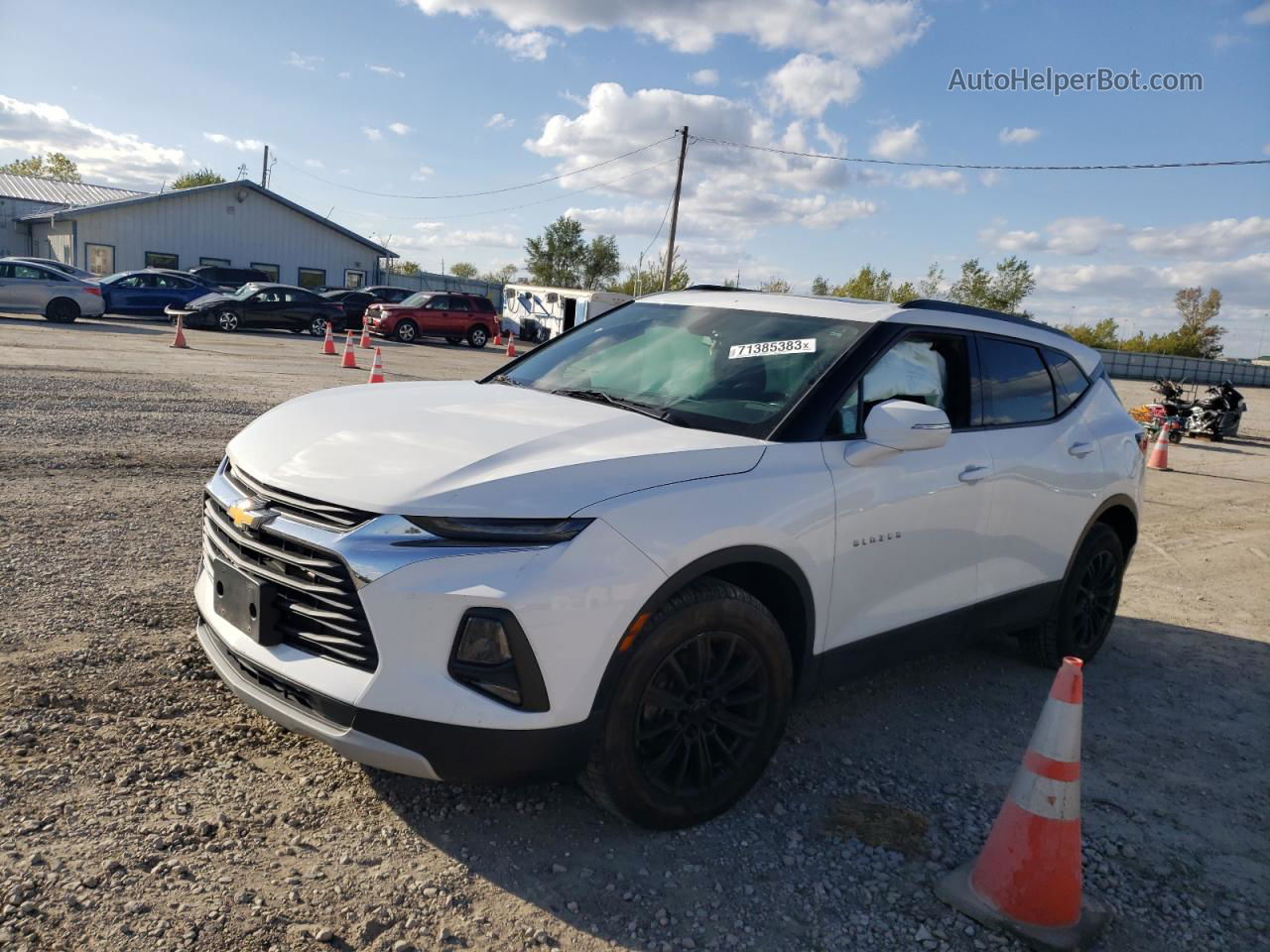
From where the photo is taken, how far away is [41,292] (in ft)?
73.0

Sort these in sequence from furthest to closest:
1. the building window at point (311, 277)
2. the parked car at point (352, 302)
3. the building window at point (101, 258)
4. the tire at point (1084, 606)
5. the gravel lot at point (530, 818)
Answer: the building window at point (311, 277)
the building window at point (101, 258)
the parked car at point (352, 302)
the tire at point (1084, 606)
the gravel lot at point (530, 818)

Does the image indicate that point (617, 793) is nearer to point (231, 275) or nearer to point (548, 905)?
point (548, 905)

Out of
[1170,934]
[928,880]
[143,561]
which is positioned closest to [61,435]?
[143,561]

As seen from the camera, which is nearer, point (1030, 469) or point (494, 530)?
point (494, 530)

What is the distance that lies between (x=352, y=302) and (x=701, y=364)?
2943 centimetres

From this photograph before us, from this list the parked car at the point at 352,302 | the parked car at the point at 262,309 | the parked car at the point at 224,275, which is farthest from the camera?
the parked car at the point at 224,275

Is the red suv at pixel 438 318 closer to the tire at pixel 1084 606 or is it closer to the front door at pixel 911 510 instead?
the tire at pixel 1084 606

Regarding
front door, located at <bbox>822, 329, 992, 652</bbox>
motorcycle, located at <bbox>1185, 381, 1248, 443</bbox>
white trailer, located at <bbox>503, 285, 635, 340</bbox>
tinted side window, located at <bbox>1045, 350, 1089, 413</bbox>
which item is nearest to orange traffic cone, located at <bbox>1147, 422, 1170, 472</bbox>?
motorcycle, located at <bbox>1185, 381, 1248, 443</bbox>

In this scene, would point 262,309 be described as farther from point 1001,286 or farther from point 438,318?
point 1001,286

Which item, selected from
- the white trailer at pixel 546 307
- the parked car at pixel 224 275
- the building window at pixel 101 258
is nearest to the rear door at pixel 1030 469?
the white trailer at pixel 546 307

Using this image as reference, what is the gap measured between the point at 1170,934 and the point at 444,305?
1162 inches

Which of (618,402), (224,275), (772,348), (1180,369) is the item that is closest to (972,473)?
(772,348)

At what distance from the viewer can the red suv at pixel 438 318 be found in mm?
29203

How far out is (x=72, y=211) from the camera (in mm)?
36656
